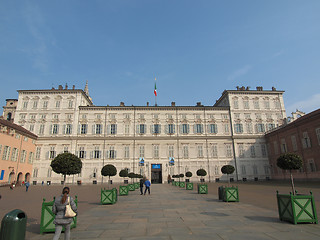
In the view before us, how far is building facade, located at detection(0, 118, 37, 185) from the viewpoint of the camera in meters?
31.4

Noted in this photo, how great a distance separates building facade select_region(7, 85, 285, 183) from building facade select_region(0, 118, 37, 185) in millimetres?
1869

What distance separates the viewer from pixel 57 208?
16.5ft

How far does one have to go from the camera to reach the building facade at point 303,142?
96.0ft

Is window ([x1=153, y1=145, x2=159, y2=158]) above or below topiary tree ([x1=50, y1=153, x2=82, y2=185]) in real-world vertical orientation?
above

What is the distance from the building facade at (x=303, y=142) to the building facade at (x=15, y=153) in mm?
45921

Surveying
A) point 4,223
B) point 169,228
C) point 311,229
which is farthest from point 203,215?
point 4,223

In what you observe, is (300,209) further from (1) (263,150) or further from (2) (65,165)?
(1) (263,150)

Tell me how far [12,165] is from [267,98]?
50.3 m

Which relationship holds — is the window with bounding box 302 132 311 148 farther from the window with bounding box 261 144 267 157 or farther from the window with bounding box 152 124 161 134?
the window with bounding box 152 124 161 134

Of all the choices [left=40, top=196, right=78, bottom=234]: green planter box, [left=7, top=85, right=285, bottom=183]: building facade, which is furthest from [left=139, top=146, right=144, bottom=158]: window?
[left=40, top=196, right=78, bottom=234]: green planter box

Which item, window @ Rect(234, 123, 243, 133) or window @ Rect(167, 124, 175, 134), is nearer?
window @ Rect(167, 124, 175, 134)

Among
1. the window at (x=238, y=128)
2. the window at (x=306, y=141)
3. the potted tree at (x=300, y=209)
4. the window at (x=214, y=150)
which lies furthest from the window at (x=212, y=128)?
the potted tree at (x=300, y=209)

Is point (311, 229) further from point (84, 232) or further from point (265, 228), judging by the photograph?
point (84, 232)

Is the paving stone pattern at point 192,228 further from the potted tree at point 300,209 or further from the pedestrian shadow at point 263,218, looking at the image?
the potted tree at point 300,209
